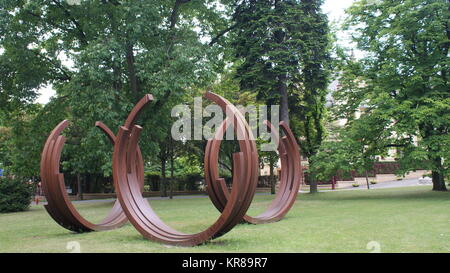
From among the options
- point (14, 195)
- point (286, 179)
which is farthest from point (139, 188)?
point (14, 195)

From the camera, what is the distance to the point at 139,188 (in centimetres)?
1047

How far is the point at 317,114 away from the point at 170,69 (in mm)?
13512

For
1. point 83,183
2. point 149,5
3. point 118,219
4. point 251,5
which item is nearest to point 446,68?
point 251,5

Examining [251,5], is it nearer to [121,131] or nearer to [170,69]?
[170,69]

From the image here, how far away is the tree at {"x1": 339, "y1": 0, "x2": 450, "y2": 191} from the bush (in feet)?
57.2

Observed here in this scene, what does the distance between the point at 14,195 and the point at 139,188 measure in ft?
44.2

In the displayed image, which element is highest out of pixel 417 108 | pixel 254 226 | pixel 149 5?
pixel 149 5

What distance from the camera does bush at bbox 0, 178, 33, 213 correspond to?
67.9ft

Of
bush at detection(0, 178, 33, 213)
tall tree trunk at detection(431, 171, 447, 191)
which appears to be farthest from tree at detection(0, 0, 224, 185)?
tall tree trunk at detection(431, 171, 447, 191)

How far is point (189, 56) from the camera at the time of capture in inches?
703

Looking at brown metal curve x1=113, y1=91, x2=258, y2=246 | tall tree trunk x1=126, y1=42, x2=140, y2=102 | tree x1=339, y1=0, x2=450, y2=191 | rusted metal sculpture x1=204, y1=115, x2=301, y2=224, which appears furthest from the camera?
tree x1=339, y1=0, x2=450, y2=191

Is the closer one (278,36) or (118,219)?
(118,219)

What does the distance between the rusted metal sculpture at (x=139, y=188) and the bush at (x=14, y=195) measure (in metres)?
11.0

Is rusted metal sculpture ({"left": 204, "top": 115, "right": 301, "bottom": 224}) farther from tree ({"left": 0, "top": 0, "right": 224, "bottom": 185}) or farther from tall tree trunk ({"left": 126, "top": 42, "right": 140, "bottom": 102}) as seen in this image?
tall tree trunk ({"left": 126, "top": 42, "right": 140, "bottom": 102})
